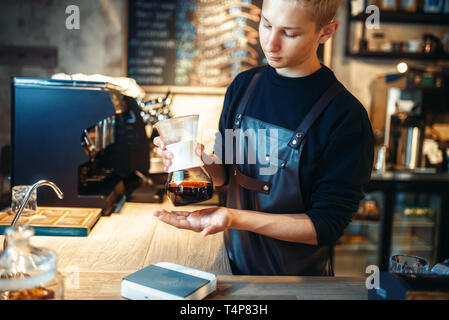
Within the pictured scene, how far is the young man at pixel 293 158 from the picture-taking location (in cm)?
118

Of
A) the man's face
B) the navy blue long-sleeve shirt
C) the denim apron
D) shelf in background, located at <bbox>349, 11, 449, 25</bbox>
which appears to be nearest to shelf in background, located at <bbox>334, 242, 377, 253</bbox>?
shelf in background, located at <bbox>349, 11, 449, 25</bbox>

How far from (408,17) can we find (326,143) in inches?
101

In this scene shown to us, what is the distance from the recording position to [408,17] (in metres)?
3.30

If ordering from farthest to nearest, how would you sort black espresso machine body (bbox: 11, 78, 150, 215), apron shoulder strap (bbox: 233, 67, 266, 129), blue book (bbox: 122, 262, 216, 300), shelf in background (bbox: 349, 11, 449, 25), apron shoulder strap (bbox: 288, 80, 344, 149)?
shelf in background (bbox: 349, 11, 449, 25) → black espresso machine body (bbox: 11, 78, 150, 215) → apron shoulder strap (bbox: 233, 67, 266, 129) → apron shoulder strap (bbox: 288, 80, 344, 149) → blue book (bbox: 122, 262, 216, 300)

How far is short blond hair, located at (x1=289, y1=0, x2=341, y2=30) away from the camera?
116 centimetres

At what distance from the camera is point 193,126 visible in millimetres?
1109

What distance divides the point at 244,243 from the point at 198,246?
193mm

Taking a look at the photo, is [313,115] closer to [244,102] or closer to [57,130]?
[244,102]

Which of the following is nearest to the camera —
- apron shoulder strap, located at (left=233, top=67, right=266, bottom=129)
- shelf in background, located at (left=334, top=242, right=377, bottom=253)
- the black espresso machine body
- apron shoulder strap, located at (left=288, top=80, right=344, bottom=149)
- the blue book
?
the blue book

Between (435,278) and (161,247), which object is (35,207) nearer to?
(161,247)

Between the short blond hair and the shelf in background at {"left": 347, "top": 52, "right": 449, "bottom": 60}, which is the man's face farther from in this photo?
the shelf in background at {"left": 347, "top": 52, "right": 449, "bottom": 60}

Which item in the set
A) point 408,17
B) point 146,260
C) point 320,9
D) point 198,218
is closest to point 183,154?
point 198,218

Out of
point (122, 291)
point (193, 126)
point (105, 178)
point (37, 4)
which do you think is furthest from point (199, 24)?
point (122, 291)

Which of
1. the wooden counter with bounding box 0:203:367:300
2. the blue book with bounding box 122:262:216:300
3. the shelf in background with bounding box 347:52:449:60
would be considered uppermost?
the shelf in background with bounding box 347:52:449:60
